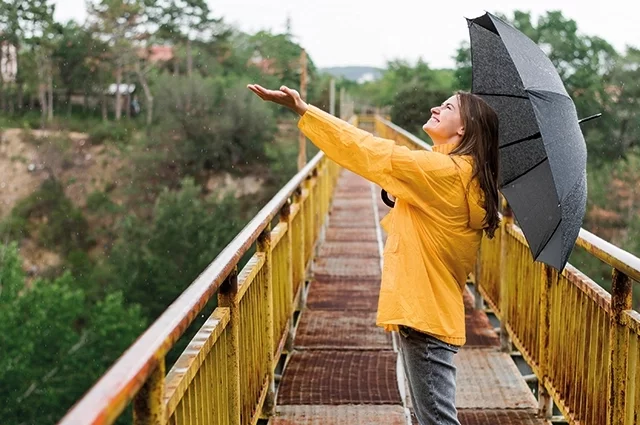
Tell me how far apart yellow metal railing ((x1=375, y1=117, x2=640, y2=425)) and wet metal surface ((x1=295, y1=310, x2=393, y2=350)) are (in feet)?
3.32

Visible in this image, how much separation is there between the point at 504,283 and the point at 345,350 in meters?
1.24

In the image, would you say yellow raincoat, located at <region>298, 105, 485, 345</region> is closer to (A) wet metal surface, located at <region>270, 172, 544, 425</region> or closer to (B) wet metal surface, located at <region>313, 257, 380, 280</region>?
(A) wet metal surface, located at <region>270, 172, 544, 425</region>

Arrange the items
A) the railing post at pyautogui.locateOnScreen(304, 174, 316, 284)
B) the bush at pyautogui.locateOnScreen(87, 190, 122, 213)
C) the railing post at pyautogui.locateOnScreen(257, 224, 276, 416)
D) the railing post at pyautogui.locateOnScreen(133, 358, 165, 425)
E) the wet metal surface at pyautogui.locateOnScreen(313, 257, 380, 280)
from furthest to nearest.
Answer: the bush at pyautogui.locateOnScreen(87, 190, 122, 213)
the wet metal surface at pyautogui.locateOnScreen(313, 257, 380, 280)
the railing post at pyautogui.locateOnScreen(304, 174, 316, 284)
the railing post at pyautogui.locateOnScreen(257, 224, 276, 416)
the railing post at pyautogui.locateOnScreen(133, 358, 165, 425)

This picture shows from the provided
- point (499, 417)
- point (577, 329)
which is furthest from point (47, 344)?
point (577, 329)

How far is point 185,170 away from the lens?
7306cm

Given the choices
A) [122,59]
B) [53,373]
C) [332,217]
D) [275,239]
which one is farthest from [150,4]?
[275,239]

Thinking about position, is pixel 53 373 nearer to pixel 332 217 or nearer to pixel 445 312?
pixel 332 217

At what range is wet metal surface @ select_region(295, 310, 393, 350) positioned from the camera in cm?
635

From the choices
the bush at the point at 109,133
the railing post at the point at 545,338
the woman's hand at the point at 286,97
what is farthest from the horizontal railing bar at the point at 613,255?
the bush at the point at 109,133

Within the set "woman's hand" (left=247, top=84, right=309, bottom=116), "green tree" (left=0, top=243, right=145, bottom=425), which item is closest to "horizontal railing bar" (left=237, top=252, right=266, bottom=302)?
"woman's hand" (left=247, top=84, right=309, bottom=116)

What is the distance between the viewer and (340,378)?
5.52 metres

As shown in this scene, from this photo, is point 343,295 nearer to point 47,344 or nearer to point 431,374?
point 431,374

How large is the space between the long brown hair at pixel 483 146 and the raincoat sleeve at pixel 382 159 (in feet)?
0.37

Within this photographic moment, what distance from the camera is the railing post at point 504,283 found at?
19.5 feet
